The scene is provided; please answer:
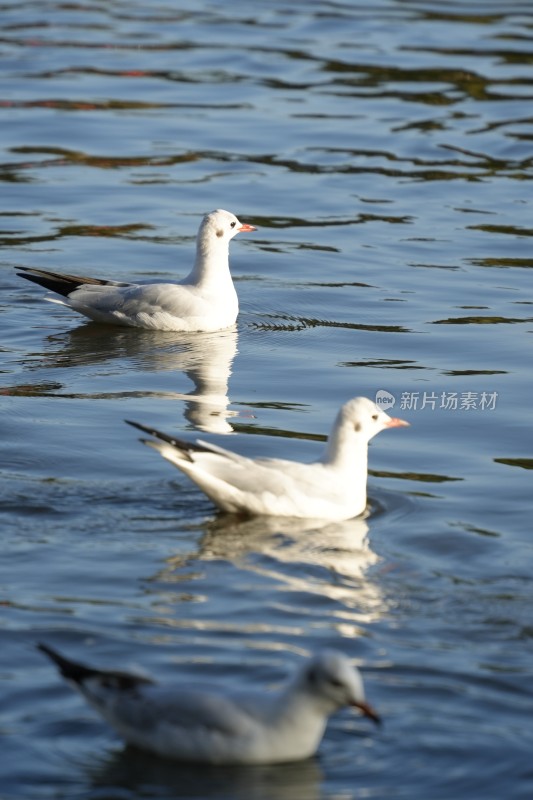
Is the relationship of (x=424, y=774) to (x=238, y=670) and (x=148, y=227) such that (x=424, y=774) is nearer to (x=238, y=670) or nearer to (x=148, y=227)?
(x=238, y=670)

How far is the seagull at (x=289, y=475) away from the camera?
28.5ft

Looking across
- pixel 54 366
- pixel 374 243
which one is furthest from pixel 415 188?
pixel 54 366

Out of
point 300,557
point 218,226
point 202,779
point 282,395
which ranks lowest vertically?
point 202,779

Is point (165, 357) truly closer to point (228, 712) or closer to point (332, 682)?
point (228, 712)

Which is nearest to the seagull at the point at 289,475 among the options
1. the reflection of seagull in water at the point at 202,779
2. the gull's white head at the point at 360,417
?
the gull's white head at the point at 360,417

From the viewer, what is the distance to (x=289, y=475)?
8812mm

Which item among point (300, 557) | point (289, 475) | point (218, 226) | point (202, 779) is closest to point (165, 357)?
point (218, 226)

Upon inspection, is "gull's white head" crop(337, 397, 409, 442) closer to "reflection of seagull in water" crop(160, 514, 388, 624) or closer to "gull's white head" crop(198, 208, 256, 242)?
"reflection of seagull in water" crop(160, 514, 388, 624)

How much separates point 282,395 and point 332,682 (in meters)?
5.61

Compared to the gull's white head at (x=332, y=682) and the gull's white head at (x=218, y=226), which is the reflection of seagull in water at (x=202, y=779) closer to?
the gull's white head at (x=332, y=682)

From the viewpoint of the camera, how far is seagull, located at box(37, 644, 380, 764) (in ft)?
19.4

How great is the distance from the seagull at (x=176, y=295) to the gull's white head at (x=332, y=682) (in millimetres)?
7418

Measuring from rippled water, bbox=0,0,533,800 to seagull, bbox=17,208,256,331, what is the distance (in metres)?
0.20

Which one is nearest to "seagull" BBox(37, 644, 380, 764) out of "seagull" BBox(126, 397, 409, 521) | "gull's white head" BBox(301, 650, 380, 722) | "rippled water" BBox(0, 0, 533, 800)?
"gull's white head" BBox(301, 650, 380, 722)
